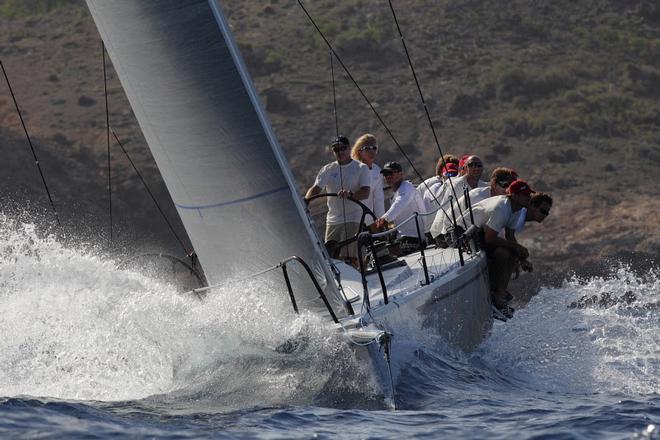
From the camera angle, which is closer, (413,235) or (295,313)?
(295,313)

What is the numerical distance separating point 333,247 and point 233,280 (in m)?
2.46

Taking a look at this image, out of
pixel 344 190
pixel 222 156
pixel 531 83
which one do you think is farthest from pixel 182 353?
pixel 531 83

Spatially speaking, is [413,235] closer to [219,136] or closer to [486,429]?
[219,136]

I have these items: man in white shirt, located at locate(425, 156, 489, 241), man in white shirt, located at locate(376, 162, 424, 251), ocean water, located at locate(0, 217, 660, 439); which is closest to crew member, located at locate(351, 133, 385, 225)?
man in white shirt, located at locate(376, 162, 424, 251)

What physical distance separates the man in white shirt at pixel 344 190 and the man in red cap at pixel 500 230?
0.91 m

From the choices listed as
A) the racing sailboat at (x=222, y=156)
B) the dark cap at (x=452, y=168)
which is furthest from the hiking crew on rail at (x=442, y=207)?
the racing sailboat at (x=222, y=156)

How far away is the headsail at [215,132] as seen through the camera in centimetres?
796

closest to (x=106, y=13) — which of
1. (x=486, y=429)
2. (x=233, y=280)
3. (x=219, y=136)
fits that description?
(x=219, y=136)

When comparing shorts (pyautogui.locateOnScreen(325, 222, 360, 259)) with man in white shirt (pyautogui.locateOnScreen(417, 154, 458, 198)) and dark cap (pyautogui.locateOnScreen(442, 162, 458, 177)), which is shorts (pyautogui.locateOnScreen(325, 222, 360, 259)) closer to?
man in white shirt (pyautogui.locateOnScreen(417, 154, 458, 198))

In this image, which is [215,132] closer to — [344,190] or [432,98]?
[344,190]

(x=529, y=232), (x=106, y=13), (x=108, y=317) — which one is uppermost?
(x=106, y=13)

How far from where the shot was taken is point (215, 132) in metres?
8.02

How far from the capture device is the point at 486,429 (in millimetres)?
6941

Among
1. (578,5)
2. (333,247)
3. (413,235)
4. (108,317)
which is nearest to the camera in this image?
(108,317)
